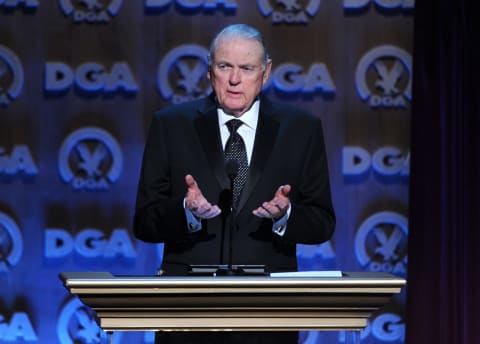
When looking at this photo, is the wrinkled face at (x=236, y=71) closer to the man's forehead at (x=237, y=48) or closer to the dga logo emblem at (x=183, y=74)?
the man's forehead at (x=237, y=48)

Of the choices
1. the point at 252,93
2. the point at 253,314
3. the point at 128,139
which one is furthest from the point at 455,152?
the point at 253,314

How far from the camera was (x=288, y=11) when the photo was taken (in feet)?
15.6

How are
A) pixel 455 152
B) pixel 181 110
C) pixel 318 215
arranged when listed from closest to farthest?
pixel 318 215 → pixel 181 110 → pixel 455 152

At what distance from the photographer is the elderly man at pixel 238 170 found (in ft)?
8.86

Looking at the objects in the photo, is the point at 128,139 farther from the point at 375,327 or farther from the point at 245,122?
the point at 245,122

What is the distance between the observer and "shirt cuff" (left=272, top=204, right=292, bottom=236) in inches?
102

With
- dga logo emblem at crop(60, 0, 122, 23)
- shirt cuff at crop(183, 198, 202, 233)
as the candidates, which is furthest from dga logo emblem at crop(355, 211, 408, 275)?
shirt cuff at crop(183, 198, 202, 233)

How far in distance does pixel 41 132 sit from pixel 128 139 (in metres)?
0.45

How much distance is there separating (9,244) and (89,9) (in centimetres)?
128

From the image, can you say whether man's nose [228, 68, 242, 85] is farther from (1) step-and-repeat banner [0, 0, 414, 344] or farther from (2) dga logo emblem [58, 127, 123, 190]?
(2) dga logo emblem [58, 127, 123, 190]

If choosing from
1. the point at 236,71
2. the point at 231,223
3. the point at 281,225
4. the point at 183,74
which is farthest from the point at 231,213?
the point at 183,74

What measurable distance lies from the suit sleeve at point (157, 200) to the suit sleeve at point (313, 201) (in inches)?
12.8

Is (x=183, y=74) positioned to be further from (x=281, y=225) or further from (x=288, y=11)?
(x=281, y=225)

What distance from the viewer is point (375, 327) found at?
4.77 metres
